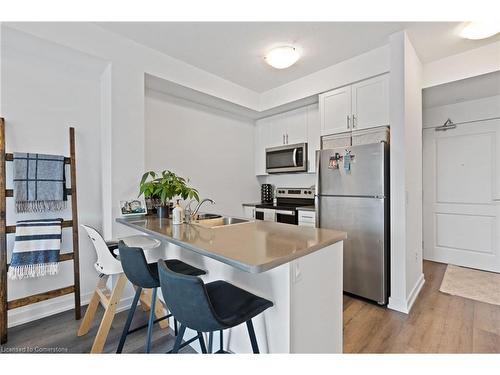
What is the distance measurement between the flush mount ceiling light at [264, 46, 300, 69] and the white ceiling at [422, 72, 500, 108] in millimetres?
1775

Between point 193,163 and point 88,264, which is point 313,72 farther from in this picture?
point 88,264

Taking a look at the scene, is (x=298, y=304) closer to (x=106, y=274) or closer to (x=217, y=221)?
(x=217, y=221)

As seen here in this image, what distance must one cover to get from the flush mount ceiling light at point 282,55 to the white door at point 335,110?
0.73 metres

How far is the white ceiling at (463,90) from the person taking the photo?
2706mm

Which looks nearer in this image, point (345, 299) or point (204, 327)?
point (204, 327)

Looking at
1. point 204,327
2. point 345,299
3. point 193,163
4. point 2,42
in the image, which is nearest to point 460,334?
point 345,299

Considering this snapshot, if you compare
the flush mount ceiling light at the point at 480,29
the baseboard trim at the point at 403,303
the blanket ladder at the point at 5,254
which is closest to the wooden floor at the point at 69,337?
the blanket ladder at the point at 5,254

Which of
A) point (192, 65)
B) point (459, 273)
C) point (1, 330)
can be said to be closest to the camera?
point (1, 330)

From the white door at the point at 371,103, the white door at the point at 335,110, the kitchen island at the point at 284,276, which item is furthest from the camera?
the white door at the point at 335,110

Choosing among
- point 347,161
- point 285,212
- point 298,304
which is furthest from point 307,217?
point 298,304

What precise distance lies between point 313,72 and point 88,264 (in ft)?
10.9

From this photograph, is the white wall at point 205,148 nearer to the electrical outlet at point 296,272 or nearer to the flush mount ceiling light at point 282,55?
the flush mount ceiling light at point 282,55

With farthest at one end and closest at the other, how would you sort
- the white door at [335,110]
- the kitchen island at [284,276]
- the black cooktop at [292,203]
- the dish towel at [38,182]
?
the black cooktop at [292,203] → the white door at [335,110] → the dish towel at [38,182] → the kitchen island at [284,276]

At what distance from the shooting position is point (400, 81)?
7.52 ft
